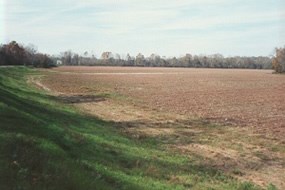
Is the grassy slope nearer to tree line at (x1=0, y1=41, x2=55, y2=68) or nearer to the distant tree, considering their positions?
tree line at (x1=0, y1=41, x2=55, y2=68)

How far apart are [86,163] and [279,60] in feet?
473

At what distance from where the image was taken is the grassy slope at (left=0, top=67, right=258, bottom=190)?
750 cm

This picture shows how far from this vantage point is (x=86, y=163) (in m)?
10.4

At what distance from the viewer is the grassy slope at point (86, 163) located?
7496mm

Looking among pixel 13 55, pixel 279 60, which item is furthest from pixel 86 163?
pixel 279 60

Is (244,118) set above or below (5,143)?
below

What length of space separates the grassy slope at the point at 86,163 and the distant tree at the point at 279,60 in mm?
133178

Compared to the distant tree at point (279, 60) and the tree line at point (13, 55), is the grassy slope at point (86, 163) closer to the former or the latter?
the tree line at point (13, 55)

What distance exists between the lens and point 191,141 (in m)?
18.7

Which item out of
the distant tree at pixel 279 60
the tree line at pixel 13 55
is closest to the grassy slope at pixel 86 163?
the tree line at pixel 13 55

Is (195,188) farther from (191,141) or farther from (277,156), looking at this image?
(191,141)

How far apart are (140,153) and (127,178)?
162 inches

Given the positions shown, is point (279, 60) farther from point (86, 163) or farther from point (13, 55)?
point (86, 163)

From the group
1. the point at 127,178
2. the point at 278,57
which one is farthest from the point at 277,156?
the point at 278,57
